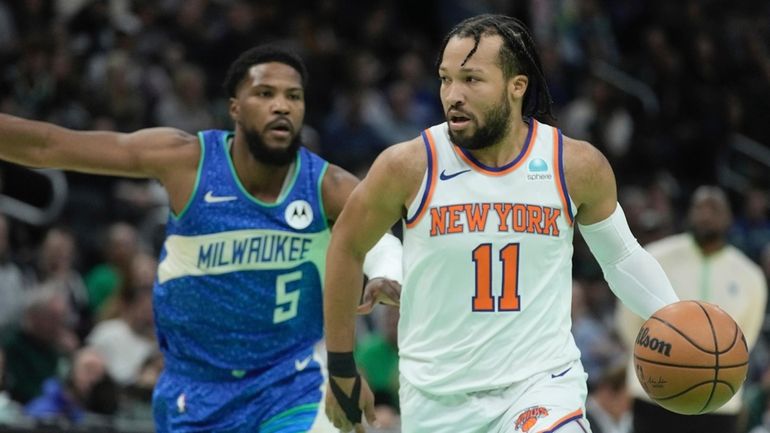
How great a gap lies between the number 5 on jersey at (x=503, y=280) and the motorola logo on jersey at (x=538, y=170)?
0.87ft

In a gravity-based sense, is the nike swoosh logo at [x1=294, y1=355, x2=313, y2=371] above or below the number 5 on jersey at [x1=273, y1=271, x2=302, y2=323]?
below

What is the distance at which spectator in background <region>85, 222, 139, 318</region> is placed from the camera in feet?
33.3

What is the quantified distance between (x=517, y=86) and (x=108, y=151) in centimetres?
181

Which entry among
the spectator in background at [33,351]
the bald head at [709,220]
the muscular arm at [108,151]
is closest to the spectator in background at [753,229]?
the bald head at [709,220]

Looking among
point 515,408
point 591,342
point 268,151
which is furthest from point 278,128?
Answer: point 591,342

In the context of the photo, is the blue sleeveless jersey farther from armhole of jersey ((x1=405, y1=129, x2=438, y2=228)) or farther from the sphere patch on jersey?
the sphere patch on jersey

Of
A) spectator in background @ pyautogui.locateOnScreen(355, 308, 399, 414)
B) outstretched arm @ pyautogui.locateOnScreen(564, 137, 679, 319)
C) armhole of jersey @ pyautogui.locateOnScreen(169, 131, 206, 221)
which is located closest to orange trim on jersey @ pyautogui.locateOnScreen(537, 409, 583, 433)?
outstretched arm @ pyautogui.locateOnScreen(564, 137, 679, 319)

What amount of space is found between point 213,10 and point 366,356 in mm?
5114

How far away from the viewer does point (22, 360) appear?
30.3ft

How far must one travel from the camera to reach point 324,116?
43.7 feet

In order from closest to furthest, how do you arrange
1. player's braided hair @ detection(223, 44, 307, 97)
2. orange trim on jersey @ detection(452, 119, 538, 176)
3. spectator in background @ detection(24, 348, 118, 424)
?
orange trim on jersey @ detection(452, 119, 538, 176) < player's braided hair @ detection(223, 44, 307, 97) < spectator in background @ detection(24, 348, 118, 424)

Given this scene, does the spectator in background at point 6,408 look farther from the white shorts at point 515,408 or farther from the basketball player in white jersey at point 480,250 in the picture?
the white shorts at point 515,408

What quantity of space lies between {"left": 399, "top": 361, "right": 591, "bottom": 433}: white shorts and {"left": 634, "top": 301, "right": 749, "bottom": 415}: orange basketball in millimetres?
290

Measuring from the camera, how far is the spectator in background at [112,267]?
10164 millimetres
